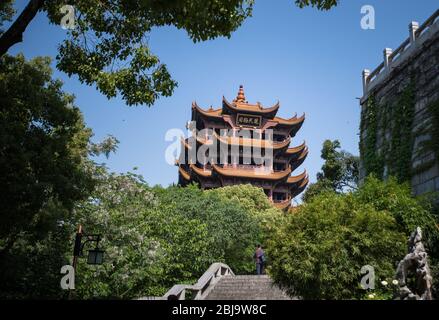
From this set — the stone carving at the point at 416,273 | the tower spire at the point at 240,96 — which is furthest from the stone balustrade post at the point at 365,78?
the tower spire at the point at 240,96

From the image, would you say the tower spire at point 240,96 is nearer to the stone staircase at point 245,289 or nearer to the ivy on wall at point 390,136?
the ivy on wall at point 390,136

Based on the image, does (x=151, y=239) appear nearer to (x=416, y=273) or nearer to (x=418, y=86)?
(x=418, y=86)

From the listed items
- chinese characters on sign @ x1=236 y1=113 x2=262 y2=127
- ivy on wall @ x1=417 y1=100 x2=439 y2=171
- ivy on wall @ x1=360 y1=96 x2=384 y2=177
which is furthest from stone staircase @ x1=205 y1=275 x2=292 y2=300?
chinese characters on sign @ x1=236 y1=113 x2=262 y2=127

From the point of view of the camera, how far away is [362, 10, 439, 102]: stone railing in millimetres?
12506

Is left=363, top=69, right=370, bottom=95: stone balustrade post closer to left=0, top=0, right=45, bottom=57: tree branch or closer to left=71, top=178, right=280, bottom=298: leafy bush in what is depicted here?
left=71, top=178, right=280, bottom=298: leafy bush

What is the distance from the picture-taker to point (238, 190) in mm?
33875

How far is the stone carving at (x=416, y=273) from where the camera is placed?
20.6ft

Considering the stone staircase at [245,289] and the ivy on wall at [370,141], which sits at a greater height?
the ivy on wall at [370,141]

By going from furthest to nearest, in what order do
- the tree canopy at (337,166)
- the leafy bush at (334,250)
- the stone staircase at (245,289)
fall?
the tree canopy at (337,166), the stone staircase at (245,289), the leafy bush at (334,250)

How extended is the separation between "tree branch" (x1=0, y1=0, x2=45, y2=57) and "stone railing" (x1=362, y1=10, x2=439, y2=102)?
1058 cm

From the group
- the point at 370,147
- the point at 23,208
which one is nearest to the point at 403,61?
the point at 370,147

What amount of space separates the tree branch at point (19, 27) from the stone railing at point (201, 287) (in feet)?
24.8

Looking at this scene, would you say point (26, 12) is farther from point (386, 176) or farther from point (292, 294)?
point (386, 176)

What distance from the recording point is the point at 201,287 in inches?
516
